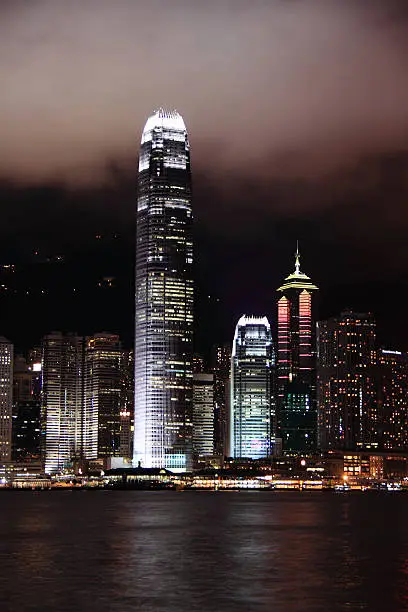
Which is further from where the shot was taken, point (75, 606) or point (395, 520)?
point (395, 520)

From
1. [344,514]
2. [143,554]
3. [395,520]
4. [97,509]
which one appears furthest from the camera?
[97,509]

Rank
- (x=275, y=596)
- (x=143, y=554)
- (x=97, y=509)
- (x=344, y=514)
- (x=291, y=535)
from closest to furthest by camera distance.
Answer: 1. (x=275, y=596)
2. (x=143, y=554)
3. (x=291, y=535)
4. (x=344, y=514)
5. (x=97, y=509)

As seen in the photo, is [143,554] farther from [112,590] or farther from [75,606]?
[75,606]

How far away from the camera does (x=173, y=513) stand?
6275 inches

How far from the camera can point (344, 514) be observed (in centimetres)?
15575

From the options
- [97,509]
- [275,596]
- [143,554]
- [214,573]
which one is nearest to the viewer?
[275,596]

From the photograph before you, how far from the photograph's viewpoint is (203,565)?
265ft

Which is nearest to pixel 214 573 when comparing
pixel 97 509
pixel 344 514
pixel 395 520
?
pixel 395 520

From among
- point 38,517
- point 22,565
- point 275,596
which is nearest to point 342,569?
point 275,596

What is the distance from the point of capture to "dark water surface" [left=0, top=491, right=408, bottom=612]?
63125mm

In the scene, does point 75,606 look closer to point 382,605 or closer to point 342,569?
point 382,605

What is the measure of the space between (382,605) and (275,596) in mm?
6317

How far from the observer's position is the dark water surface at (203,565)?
6312 cm

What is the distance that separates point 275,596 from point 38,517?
81841 mm
